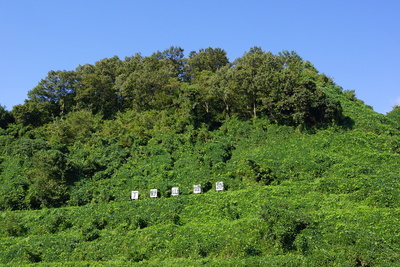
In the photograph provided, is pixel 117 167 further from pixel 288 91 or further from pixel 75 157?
pixel 288 91

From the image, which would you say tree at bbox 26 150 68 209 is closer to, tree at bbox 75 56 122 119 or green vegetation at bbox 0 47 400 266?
green vegetation at bbox 0 47 400 266

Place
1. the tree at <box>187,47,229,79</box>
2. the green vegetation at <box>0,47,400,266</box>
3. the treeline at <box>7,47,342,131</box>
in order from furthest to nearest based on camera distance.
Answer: the tree at <box>187,47,229,79</box> < the treeline at <box>7,47,342,131</box> < the green vegetation at <box>0,47,400,266</box>

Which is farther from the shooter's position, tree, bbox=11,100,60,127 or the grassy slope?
tree, bbox=11,100,60,127

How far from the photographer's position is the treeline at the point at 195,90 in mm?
32469

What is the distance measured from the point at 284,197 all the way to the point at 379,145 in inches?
424

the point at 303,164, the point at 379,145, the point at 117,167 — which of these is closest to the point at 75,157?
the point at 117,167

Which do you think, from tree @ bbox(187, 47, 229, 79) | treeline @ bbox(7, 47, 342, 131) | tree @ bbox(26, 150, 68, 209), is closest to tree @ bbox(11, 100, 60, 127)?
treeline @ bbox(7, 47, 342, 131)

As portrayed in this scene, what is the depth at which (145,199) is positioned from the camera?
86.0 feet

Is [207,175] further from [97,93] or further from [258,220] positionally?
[97,93]

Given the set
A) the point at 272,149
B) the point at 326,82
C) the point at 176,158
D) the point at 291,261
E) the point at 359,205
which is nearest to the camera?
the point at 291,261

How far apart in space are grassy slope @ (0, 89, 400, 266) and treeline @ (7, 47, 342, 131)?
3.98 meters

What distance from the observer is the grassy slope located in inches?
746

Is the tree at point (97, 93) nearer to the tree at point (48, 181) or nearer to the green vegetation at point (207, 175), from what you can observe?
the green vegetation at point (207, 175)

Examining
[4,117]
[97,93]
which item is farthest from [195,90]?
[4,117]
